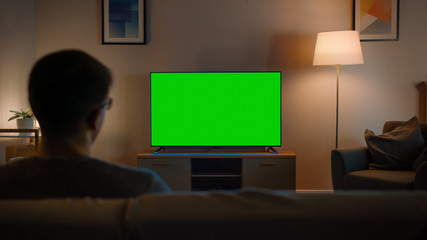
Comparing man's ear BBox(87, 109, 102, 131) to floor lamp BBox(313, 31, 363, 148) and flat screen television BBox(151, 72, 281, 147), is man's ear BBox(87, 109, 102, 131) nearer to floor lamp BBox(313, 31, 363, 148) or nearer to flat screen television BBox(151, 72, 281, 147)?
flat screen television BBox(151, 72, 281, 147)

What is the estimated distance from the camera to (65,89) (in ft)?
2.92

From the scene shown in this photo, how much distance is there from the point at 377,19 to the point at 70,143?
3.78 metres

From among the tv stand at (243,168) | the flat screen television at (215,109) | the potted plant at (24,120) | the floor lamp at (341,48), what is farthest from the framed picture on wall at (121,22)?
the floor lamp at (341,48)

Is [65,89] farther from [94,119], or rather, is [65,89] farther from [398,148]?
[398,148]

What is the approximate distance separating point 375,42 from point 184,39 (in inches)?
75.4

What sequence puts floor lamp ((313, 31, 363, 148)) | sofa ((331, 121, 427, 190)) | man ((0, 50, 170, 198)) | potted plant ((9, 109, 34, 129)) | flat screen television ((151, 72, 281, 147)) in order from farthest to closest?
flat screen television ((151, 72, 281, 147))
floor lamp ((313, 31, 363, 148))
potted plant ((9, 109, 34, 129))
sofa ((331, 121, 427, 190))
man ((0, 50, 170, 198))

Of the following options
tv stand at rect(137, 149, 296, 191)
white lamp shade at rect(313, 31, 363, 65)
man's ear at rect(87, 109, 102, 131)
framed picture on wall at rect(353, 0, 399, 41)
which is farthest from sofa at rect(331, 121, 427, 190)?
man's ear at rect(87, 109, 102, 131)

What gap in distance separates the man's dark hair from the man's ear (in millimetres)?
15

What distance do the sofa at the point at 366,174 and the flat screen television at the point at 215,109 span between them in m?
0.70

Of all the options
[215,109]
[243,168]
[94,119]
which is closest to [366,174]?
[243,168]

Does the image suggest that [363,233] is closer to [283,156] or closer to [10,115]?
[283,156]

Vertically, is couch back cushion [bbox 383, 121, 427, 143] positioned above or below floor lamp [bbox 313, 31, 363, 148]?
below

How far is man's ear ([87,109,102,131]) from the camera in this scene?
38.0 inches

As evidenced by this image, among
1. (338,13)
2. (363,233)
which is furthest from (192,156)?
(363,233)
